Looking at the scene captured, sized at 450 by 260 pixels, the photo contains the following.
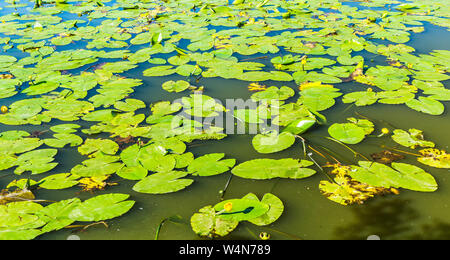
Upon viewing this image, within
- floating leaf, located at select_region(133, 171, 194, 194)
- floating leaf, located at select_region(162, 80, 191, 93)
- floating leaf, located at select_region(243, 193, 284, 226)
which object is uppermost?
floating leaf, located at select_region(162, 80, 191, 93)

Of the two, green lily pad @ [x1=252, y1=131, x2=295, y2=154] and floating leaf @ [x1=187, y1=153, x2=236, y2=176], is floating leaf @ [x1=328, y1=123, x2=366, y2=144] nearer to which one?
green lily pad @ [x1=252, y1=131, x2=295, y2=154]

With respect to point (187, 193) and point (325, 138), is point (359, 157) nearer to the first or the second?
point (325, 138)

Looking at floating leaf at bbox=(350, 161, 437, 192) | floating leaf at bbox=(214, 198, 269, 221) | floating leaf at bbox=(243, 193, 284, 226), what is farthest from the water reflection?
floating leaf at bbox=(214, 198, 269, 221)

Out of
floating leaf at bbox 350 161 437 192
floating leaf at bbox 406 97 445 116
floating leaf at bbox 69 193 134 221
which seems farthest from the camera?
floating leaf at bbox 406 97 445 116

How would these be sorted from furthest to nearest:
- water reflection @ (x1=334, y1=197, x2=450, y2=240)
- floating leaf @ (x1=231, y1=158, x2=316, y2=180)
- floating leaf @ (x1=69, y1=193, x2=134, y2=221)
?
floating leaf @ (x1=231, y1=158, x2=316, y2=180) → floating leaf @ (x1=69, y1=193, x2=134, y2=221) → water reflection @ (x1=334, y1=197, x2=450, y2=240)

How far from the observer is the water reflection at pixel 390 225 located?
1712 mm

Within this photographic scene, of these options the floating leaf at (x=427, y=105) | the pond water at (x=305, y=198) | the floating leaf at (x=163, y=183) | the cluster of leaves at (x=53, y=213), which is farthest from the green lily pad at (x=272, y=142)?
the floating leaf at (x=427, y=105)

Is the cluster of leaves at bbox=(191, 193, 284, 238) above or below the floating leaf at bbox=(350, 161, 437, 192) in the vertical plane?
below

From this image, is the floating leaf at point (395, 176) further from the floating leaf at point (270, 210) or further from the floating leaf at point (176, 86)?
the floating leaf at point (176, 86)

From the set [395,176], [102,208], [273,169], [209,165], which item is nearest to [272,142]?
[273,169]

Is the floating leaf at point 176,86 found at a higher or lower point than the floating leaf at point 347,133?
higher

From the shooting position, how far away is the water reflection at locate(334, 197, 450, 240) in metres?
1.71

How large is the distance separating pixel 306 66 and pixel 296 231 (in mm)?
2399
